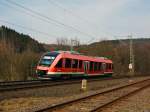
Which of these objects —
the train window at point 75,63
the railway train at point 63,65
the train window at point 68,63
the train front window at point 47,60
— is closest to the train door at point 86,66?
the railway train at point 63,65

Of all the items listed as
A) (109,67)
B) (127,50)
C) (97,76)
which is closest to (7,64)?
(97,76)

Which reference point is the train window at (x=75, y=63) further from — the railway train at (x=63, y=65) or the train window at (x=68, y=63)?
the train window at (x=68, y=63)

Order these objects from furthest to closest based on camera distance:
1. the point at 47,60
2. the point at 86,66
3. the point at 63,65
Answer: the point at 86,66
the point at 63,65
the point at 47,60

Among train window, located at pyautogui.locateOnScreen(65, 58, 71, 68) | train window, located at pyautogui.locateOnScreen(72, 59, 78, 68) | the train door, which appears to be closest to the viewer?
train window, located at pyautogui.locateOnScreen(65, 58, 71, 68)

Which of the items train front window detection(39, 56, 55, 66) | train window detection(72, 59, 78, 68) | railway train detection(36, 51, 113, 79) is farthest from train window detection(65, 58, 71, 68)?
train front window detection(39, 56, 55, 66)

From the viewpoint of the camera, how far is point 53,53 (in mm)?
31094

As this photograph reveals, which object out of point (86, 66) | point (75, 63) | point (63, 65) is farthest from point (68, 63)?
point (86, 66)

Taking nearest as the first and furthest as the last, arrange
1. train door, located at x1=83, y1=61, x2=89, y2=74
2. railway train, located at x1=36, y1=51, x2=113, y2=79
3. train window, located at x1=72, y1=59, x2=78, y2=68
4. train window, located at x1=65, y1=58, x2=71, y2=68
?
railway train, located at x1=36, y1=51, x2=113, y2=79 → train window, located at x1=65, y1=58, x2=71, y2=68 → train window, located at x1=72, y1=59, x2=78, y2=68 → train door, located at x1=83, y1=61, x2=89, y2=74

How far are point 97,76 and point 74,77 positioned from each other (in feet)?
29.7

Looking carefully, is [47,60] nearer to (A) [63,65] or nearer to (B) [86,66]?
(A) [63,65]

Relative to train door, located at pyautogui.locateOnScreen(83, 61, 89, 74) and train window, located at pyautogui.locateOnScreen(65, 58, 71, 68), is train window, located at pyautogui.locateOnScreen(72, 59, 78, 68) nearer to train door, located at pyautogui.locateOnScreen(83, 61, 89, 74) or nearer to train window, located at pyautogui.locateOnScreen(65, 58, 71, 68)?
train window, located at pyautogui.locateOnScreen(65, 58, 71, 68)

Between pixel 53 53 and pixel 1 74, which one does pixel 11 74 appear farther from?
pixel 53 53

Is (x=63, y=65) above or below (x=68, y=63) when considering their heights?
below

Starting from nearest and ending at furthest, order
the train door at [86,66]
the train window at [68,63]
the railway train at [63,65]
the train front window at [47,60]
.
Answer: the railway train at [63,65]
the train front window at [47,60]
the train window at [68,63]
the train door at [86,66]
